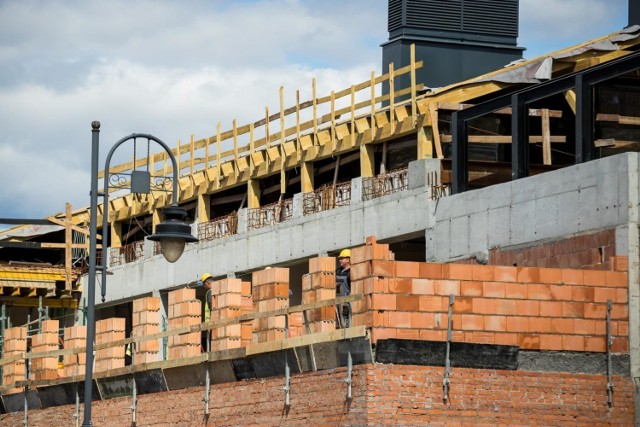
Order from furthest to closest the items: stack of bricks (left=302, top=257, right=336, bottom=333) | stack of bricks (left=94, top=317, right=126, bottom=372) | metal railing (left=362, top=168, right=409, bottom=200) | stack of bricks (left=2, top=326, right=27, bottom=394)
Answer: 1. metal railing (left=362, top=168, right=409, bottom=200)
2. stack of bricks (left=2, top=326, right=27, bottom=394)
3. stack of bricks (left=94, top=317, right=126, bottom=372)
4. stack of bricks (left=302, top=257, right=336, bottom=333)

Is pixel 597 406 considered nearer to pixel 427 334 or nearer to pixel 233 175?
pixel 427 334

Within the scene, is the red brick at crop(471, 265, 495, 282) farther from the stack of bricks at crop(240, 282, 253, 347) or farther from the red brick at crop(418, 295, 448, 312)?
the stack of bricks at crop(240, 282, 253, 347)

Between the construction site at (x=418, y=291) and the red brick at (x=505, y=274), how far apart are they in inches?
1.3

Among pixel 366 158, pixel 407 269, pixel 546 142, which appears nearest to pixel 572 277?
pixel 407 269

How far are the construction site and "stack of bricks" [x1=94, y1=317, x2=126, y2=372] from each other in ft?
0.14

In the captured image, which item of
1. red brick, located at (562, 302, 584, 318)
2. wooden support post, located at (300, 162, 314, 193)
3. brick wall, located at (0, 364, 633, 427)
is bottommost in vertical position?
brick wall, located at (0, 364, 633, 427)

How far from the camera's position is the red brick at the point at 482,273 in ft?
77.0

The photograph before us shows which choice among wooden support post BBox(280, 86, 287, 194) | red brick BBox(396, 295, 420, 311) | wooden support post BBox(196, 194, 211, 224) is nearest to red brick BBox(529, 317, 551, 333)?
red brick BBox(396, 295, 420, 311)

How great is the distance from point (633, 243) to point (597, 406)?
2.55m

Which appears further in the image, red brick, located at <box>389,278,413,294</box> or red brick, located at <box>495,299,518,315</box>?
red brick, located at <box>495,299,518,315</box>

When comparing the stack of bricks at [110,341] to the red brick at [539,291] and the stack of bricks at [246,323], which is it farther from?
the red brick at [539,291]

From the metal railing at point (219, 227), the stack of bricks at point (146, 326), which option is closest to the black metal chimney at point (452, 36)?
the metal railing at point (219, 227)

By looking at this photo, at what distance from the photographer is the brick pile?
22859mm

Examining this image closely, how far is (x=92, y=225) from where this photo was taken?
2350 cm
